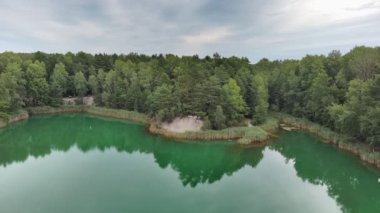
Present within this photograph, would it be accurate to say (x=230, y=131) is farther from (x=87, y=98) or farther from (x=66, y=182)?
(x=87, y=98)

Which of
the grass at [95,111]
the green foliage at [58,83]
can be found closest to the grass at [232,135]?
the grass at [95,111]

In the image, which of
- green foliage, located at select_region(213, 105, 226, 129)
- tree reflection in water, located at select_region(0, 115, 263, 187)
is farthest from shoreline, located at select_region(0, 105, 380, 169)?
tree reflection in water, located at select_region(0, 115, 263, 187)

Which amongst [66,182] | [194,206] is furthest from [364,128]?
[66,182]

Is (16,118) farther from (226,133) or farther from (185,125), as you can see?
(226,133)

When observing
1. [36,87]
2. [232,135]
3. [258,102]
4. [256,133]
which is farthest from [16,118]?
[258,102]

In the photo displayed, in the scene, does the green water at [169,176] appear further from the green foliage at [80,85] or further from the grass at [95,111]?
the green foliage at [80,85]

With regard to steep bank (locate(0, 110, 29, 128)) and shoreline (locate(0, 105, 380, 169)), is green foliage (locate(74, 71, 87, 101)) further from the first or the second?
steep bank (locate(0, 110, 29, 128))
